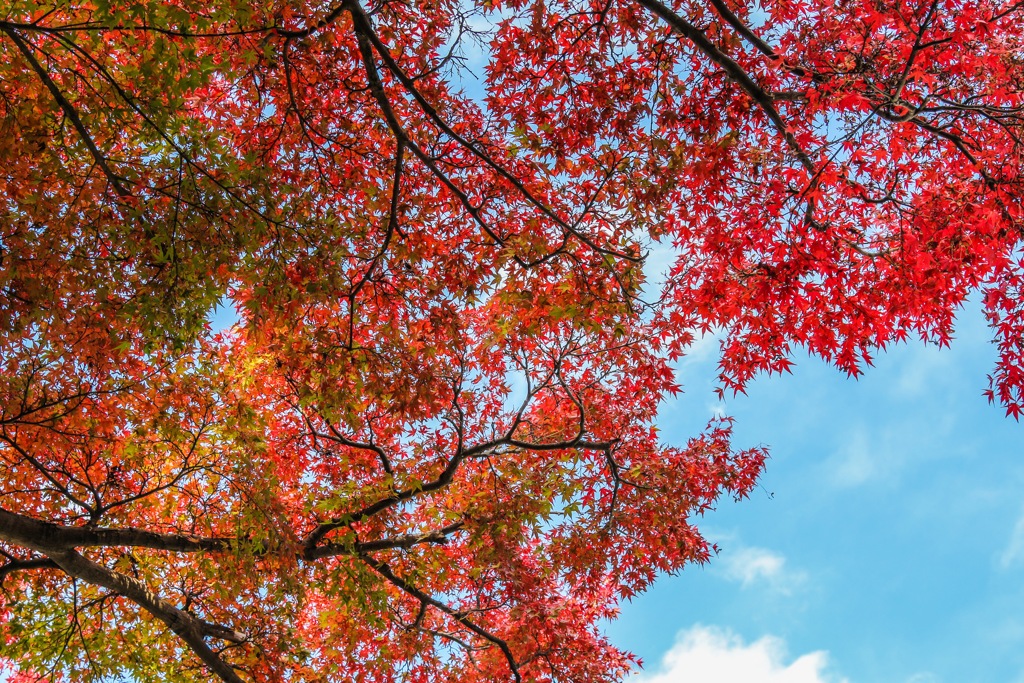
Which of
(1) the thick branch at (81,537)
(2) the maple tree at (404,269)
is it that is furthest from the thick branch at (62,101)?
(1) the thick branch at (81,537)

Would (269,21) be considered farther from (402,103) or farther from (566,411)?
(566,411)

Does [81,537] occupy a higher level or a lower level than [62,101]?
lower

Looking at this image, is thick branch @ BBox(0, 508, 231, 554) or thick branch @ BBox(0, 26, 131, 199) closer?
thick branch @ BBox(0, 26, 131, 199)

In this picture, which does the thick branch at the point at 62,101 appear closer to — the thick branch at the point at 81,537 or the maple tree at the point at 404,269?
the maple tree at the point at 404,269

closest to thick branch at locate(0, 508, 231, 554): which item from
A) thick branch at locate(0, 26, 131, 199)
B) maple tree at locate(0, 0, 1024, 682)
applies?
maple tree at locate(0, 0, 1024, 682)

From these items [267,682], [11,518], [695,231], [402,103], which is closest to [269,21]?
[402,103]

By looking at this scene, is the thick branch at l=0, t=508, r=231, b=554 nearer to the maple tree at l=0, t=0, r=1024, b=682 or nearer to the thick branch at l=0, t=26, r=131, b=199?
the maple tree at l=0, t=0, r=1024, b=682

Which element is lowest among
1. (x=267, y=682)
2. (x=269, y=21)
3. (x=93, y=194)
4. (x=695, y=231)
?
(x=267, y=682)

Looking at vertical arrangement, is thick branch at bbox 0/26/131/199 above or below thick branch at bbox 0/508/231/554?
above

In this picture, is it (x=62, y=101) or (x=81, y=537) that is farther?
(x=81, y=537)

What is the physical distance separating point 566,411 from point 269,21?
5.85 metres

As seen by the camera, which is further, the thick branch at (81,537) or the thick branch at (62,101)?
the thick branch at (81,537)

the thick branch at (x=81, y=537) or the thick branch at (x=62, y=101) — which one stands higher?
the thick branch at (x=62, y=101)

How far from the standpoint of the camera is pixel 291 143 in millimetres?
7520
